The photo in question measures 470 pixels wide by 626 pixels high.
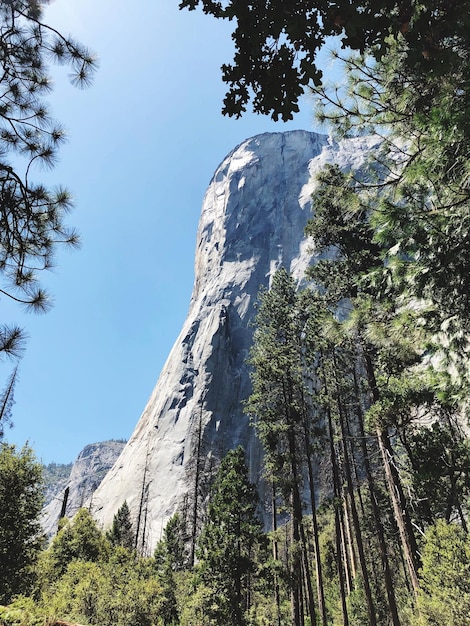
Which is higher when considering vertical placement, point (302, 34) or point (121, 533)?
point (121, 533)

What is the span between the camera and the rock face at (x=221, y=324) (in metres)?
52.3

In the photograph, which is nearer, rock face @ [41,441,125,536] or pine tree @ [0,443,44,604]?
pine tree @ [0,443,44,604]

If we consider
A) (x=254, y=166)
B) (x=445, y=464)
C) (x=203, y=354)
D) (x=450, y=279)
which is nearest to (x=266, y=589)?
(x=445, y=464)

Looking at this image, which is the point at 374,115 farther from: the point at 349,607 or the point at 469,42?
the point at 349,607

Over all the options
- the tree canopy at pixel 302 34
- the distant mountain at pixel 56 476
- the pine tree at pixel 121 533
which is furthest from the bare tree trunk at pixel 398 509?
the distant mountain at pixel 56 476

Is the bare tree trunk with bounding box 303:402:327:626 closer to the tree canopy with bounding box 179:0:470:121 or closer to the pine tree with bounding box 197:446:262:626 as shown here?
the pine tree with bounding box 197:446:262:626

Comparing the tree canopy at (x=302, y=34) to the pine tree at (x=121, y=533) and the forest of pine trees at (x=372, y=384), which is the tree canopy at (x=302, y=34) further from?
the pine tree at (x=121, y=533)

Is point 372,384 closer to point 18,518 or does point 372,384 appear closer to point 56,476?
point 18,518

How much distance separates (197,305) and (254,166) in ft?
116

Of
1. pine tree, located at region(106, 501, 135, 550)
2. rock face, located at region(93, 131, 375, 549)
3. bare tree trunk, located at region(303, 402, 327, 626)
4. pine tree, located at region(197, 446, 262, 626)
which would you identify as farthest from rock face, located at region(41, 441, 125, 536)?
bare tree trunk, located at region(303, 402, 327, 626)

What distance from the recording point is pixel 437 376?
502cm

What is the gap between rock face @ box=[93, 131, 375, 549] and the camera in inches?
2061

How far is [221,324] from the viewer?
65.6 metres

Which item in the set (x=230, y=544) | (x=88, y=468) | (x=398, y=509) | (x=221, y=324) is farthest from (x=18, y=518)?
(x=88, y=468)
